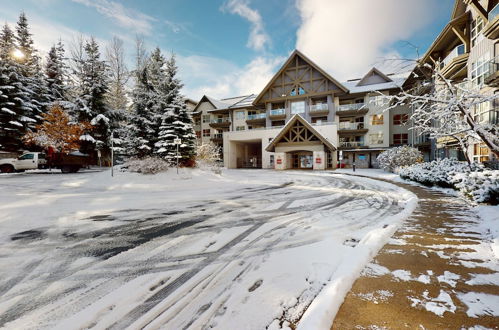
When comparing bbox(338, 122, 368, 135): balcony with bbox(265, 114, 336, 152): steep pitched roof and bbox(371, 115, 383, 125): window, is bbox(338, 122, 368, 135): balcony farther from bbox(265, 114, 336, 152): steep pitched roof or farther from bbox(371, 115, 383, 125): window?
bbox(265, 114, 336, 152): steep pitched roof

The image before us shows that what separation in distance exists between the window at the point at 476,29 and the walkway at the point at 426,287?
2045cm

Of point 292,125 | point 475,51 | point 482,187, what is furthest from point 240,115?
point 482,187

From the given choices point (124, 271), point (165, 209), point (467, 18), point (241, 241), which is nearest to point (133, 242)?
point (124, 271)

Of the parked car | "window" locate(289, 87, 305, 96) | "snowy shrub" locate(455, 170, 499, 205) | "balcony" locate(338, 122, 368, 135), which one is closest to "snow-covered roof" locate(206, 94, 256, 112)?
"window" locate(289, 87, 305, 96)

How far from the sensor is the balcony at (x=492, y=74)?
535 inches

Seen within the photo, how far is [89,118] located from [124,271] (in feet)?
95.8

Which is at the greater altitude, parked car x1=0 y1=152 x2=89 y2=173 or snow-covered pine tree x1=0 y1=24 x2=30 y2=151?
snow-covered pine tree x1=0 y1=24 x2=30 y2=151

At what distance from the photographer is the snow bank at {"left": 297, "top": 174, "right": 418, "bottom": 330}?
207 cm

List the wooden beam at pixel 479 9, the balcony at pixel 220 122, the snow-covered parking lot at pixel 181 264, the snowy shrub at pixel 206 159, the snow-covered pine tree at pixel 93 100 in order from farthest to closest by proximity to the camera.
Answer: the balcony at pixel 220 122 < the snow-covered pine tree at pixel 93 100 < the snowy shrub at pixel 206 159 < the wooden beam at pixel 479 9 < the snow-covered parking lot at pixel 181 264

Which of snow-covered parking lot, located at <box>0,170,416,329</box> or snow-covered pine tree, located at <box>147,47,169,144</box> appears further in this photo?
snow-covered pine tree, located at <box>147,47,169,144</box>

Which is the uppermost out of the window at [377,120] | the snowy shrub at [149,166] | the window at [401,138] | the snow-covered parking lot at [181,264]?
the window at [377,120]

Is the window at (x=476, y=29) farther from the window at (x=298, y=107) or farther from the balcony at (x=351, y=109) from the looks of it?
the window at (x=298, y=107)

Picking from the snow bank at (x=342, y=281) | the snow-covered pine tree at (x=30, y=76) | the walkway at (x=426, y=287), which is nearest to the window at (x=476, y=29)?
the walkway at (x=426, y=287)

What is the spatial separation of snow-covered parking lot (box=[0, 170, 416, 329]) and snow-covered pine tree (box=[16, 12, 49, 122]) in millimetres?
28044
